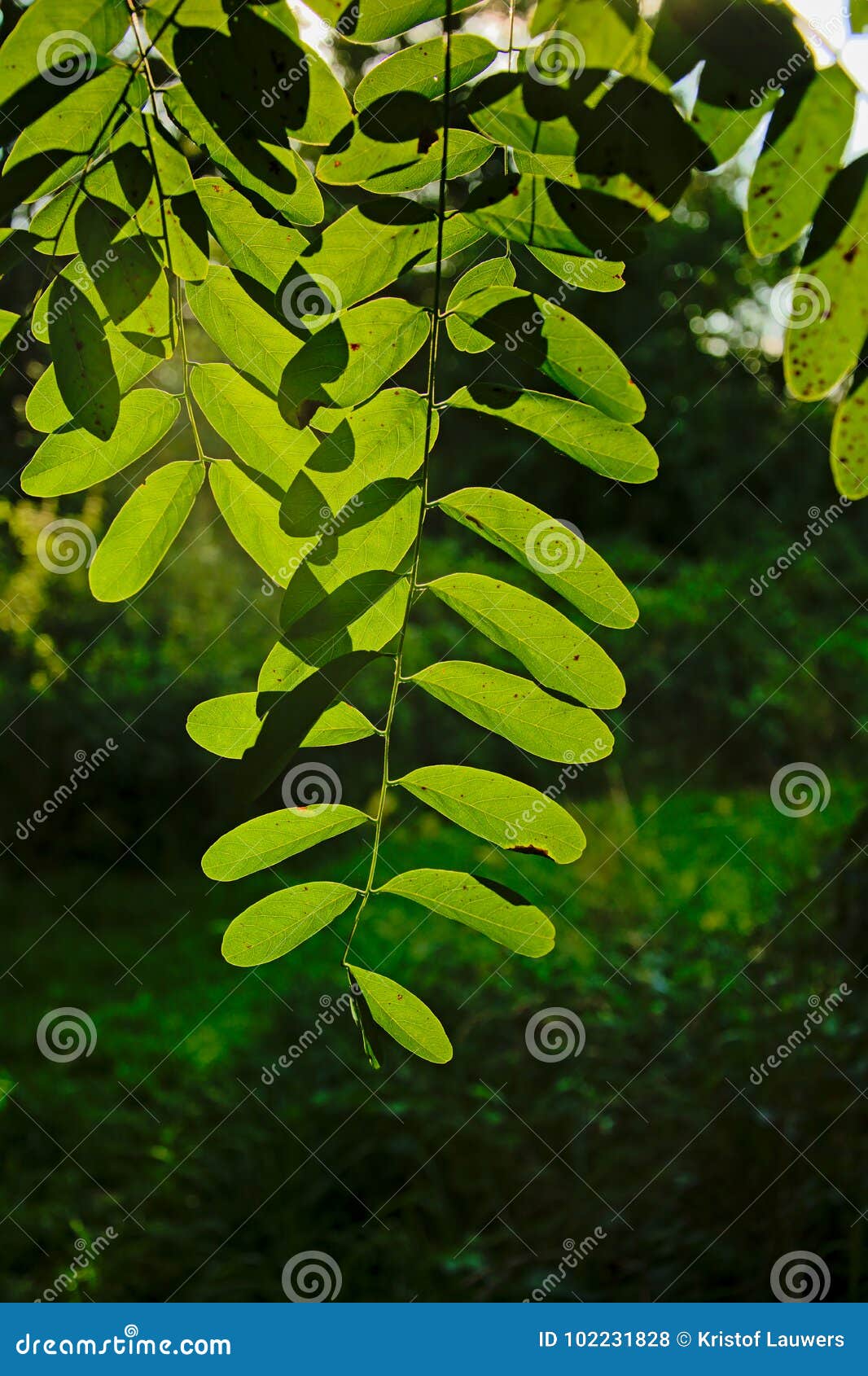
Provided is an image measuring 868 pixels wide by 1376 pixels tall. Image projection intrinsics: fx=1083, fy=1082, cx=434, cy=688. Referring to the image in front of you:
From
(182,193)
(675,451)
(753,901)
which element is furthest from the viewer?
(675,451)

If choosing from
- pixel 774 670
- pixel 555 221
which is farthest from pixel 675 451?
pixel 555 221

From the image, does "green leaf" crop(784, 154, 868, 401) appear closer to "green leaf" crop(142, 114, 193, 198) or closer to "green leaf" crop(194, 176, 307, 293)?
"green leaf" crop(194, 176, 307, 293)

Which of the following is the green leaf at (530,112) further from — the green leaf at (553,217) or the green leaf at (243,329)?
the green leaf at (243,329)

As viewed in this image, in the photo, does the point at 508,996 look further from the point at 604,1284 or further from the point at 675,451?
the point at 675,451

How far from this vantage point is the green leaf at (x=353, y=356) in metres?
1.00

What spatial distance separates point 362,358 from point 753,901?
3.89 metres

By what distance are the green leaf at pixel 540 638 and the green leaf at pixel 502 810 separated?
112 millimetres

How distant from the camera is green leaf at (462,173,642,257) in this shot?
983 mm

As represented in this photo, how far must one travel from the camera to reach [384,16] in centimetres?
102

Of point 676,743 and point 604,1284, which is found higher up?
point 676,743

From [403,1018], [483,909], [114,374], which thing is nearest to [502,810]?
[483,909]

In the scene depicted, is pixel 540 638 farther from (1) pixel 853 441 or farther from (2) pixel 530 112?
(2) pixel 530 112

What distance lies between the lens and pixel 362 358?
3.36 ft

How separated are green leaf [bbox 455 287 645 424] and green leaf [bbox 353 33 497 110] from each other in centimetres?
19
